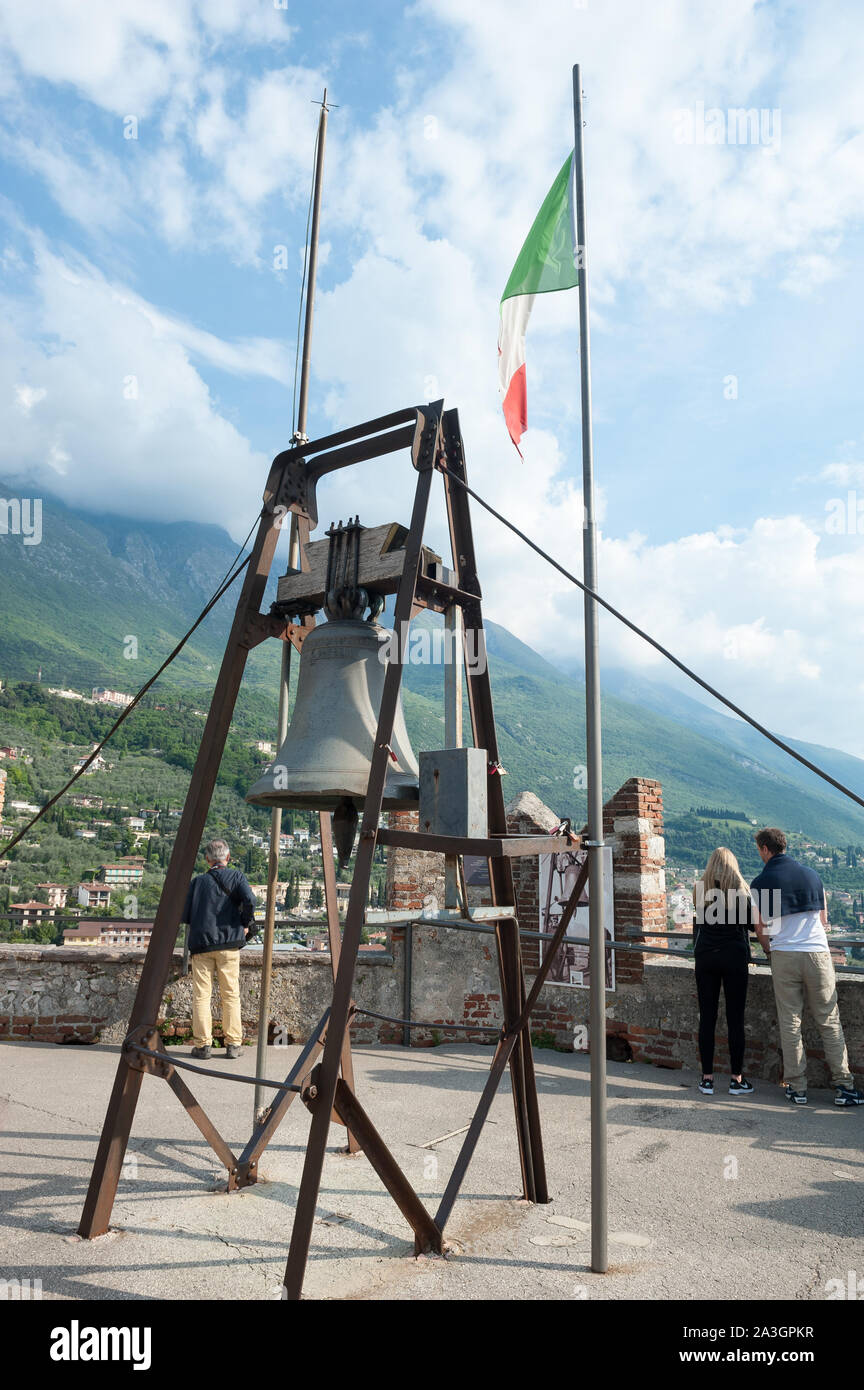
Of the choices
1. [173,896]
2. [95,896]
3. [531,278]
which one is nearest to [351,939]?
[173,896]

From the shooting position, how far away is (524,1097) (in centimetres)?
416

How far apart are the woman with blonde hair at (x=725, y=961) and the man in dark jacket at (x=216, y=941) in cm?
376

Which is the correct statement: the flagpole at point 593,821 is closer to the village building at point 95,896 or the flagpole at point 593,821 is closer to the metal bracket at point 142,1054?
the metal bracket at point 142,1054

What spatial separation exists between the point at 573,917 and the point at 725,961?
5.51 ft

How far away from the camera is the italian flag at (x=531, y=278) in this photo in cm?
435

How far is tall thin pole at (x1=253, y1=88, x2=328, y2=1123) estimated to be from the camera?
15.3ft

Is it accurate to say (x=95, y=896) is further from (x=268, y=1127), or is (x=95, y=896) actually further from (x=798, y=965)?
(x=798, y=965)

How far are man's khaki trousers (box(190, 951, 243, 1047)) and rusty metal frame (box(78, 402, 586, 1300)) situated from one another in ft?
9.17

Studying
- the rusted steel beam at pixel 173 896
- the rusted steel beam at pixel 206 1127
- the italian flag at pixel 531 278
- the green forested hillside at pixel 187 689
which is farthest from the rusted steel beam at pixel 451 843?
the green forested hillside at pixel 187 689

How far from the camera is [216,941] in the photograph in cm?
726

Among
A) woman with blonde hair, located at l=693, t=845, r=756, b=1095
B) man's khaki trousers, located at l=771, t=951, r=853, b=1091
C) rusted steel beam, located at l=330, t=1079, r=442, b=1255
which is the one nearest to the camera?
rusted steel beam, located at l=330, t=1079, r=442, b=1255

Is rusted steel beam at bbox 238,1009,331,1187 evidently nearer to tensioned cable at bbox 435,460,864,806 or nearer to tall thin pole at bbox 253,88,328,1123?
tall thin pole at bbox 253,88,328,1123

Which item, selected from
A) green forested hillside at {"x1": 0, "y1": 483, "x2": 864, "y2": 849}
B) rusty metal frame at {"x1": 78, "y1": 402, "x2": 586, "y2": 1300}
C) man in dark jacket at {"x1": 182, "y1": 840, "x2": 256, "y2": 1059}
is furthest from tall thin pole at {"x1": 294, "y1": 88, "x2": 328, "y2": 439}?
green forested hillside at {"x1": 0, "y1": 483, "x2": 864, "y2": 849}

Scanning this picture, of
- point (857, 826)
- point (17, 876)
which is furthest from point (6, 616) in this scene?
point (857, 826)
